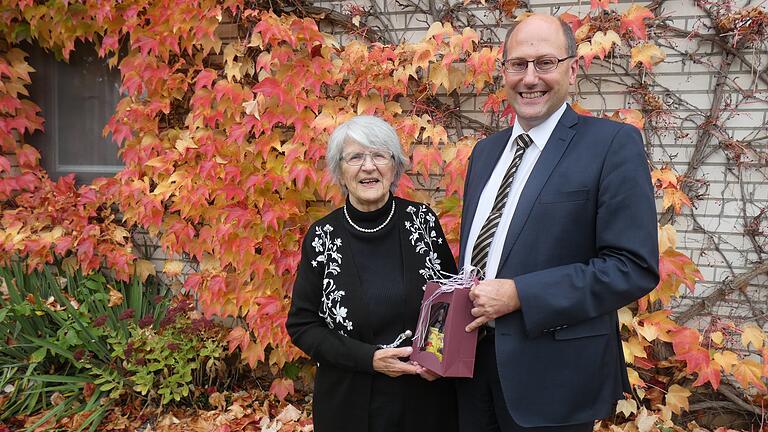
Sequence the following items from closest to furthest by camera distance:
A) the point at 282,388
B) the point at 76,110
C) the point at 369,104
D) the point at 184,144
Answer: the point at 369,104, the point at 282,388, the point at 184,144, the point at 76,110

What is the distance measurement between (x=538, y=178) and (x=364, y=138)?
2.21 ft

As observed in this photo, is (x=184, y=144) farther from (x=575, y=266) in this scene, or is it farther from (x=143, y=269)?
(x=575, y=266)

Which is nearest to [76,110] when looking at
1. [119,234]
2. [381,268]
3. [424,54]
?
[119,234]

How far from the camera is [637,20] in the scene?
9.75ft

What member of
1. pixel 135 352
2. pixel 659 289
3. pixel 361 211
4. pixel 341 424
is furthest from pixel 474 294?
pixel 135 352

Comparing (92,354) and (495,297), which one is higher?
(495,297)

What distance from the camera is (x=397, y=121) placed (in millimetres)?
3371

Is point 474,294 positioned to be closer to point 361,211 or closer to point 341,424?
point 361,211

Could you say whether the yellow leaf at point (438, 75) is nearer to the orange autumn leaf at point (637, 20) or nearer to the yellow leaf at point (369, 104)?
the yellow leaf at point (369, 104)

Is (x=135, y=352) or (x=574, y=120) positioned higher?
(x=574, y=120)

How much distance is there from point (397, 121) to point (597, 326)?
77.3 inches

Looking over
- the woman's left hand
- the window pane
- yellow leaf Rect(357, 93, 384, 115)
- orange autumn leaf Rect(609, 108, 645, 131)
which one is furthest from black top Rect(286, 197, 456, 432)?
the window pane

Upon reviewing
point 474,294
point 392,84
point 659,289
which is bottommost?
point 659,289

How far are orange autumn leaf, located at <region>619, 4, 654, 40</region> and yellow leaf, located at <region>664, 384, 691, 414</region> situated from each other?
1.91 meters
